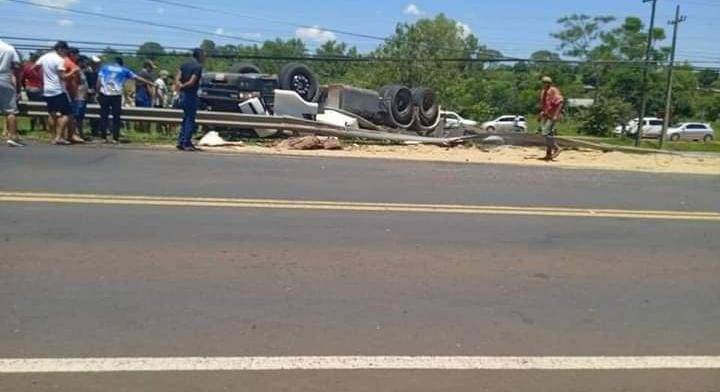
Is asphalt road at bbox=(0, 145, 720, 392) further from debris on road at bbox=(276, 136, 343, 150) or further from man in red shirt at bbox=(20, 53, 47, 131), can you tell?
man in red shirt at bbox=(20, 53, 47, 131)

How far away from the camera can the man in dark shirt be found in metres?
12.9

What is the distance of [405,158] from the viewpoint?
14.3 m

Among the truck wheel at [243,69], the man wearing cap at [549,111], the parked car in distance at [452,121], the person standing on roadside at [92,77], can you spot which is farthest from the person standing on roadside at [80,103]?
the parked car in distance at [452,121]

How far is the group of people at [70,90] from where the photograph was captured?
39.6ft

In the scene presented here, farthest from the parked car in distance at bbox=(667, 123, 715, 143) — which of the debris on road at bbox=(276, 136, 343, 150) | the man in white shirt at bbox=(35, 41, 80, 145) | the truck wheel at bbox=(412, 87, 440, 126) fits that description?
the man in white shirt at bbox=(35, 41, 80, 145)

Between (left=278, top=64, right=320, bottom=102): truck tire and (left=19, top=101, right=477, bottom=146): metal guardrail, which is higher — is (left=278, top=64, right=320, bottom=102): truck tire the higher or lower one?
the higher one

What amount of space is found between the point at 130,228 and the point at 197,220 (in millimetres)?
690

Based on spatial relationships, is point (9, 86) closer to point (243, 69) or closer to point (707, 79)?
point (243, 69)

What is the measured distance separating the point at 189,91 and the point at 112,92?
1587 millimetres

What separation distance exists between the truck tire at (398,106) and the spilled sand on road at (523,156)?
347 centimetres

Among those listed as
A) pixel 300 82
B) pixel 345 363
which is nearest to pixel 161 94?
pixel 300 82

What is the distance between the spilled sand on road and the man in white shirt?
2552mm

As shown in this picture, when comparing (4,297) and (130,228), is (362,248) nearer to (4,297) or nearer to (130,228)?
Answer: (130,228)

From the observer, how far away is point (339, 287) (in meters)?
5.55
